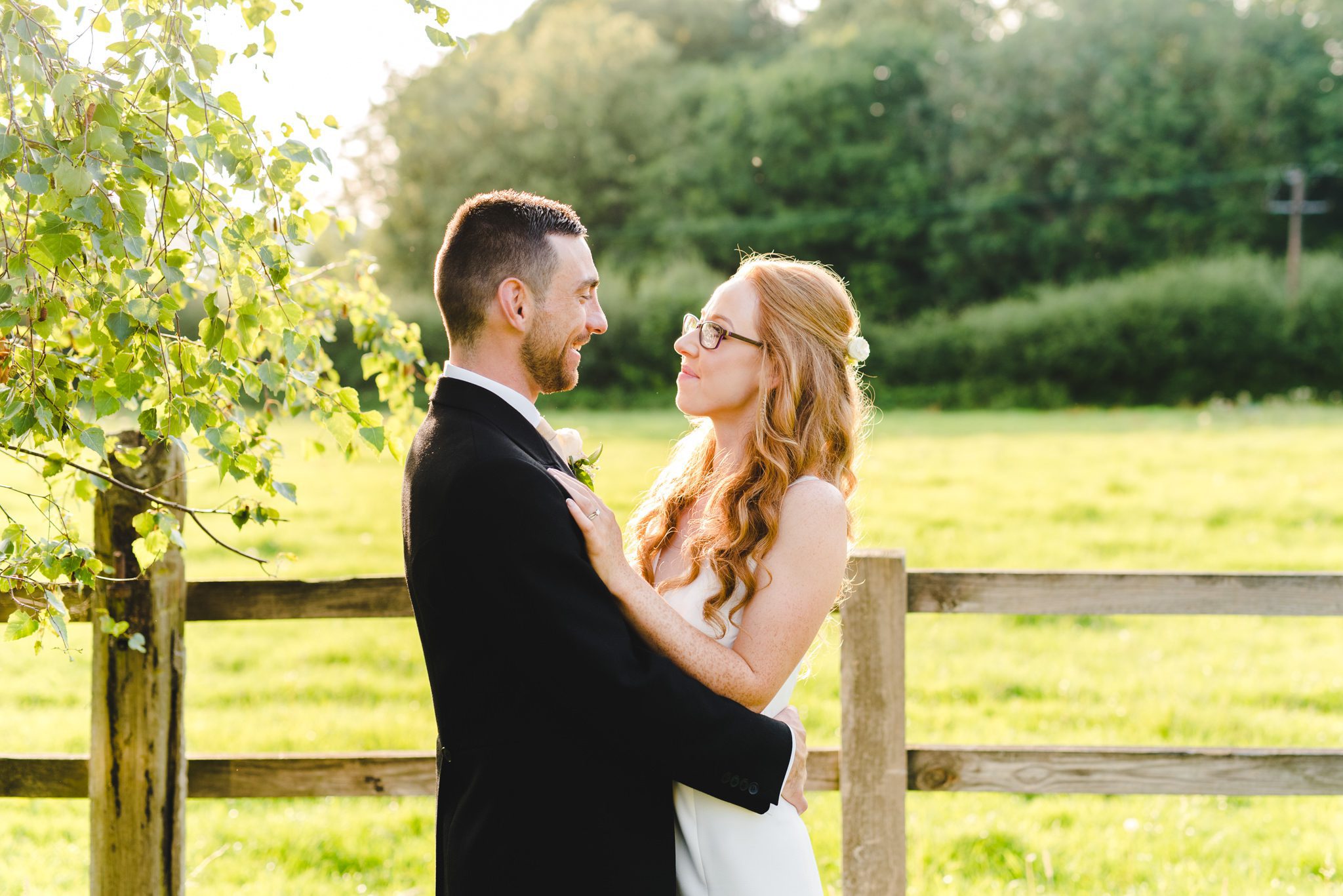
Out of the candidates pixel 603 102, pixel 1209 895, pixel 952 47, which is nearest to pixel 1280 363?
pixel 952 47

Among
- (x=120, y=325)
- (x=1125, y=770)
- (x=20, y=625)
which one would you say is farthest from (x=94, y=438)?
(x=1125, y=770)

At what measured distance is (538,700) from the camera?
245cm

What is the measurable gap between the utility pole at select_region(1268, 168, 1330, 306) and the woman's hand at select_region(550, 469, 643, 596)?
144ft

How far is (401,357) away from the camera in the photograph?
4.35 meters

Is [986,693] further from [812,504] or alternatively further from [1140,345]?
[1140,345]

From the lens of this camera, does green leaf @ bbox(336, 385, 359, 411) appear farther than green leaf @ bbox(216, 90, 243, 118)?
Yes

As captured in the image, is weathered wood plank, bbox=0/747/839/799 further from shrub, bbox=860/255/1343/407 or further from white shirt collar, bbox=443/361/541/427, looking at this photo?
shrub, bbox=860/255/1343/407

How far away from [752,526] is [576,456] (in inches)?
19.7

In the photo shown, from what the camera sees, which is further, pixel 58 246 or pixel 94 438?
pixel 94 438

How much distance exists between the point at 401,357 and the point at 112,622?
1.40 meters

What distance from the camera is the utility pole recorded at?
4103 cm

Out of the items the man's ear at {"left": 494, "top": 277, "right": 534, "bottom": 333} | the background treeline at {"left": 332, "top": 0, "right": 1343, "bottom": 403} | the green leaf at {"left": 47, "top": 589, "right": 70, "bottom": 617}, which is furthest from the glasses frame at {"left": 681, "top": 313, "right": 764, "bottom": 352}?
the background treeline at {"left": 332, "top": 0, "right": 1343, "bottom": 403}

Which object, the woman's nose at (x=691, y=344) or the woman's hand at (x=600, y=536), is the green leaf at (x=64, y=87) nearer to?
the woman's hand at (x=600, y=536)

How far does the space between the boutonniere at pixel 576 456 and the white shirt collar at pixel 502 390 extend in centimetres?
20
